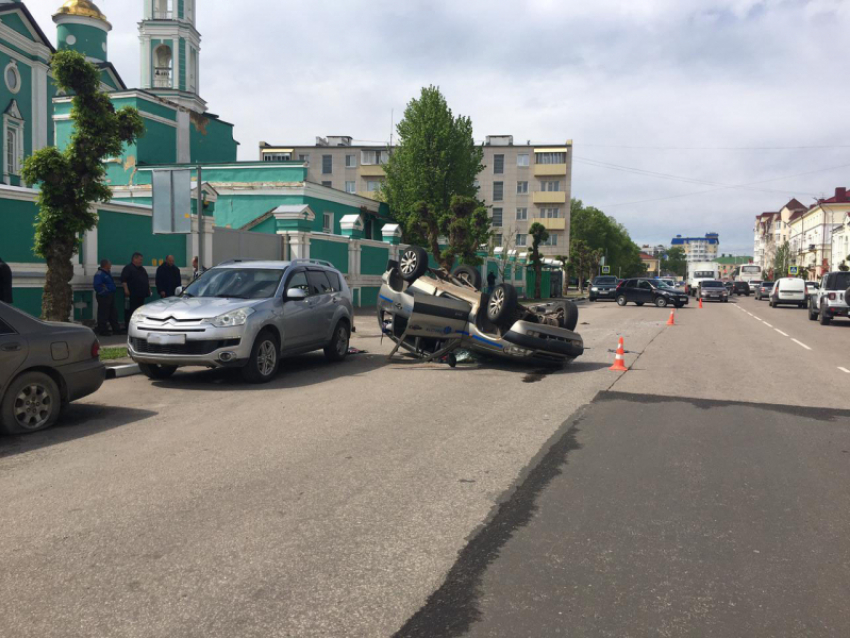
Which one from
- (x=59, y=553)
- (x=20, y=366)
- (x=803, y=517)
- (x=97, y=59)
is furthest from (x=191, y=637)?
(x=97, y=59)

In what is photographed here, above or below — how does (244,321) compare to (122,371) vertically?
above

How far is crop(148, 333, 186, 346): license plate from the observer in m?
9.45

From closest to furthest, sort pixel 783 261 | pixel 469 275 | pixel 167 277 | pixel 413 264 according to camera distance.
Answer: pixel 413 264
pixel 469 275
pixel 167 277
pixel 783 261

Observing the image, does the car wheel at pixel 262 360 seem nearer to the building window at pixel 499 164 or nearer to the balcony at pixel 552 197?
the balcony at pixel 552 197

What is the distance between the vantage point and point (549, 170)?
77.9m

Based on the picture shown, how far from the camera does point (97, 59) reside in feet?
120

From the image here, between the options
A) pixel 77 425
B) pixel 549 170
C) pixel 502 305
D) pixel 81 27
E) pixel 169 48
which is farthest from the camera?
pixel 549 170

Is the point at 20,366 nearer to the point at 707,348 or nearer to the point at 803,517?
the point at 803,517

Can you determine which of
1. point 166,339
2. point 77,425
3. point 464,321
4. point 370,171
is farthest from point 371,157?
point 77,425

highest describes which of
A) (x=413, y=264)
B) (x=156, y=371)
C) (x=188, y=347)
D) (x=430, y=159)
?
(x=430, y=159)

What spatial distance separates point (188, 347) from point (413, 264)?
4.40 m

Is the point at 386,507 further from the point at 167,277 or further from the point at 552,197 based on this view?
the point at 552,197

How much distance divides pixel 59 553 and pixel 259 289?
23.7 ft

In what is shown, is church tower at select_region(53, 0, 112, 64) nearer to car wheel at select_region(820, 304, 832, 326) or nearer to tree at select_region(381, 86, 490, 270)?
tree at select_region(381, 86, 490, 270)
